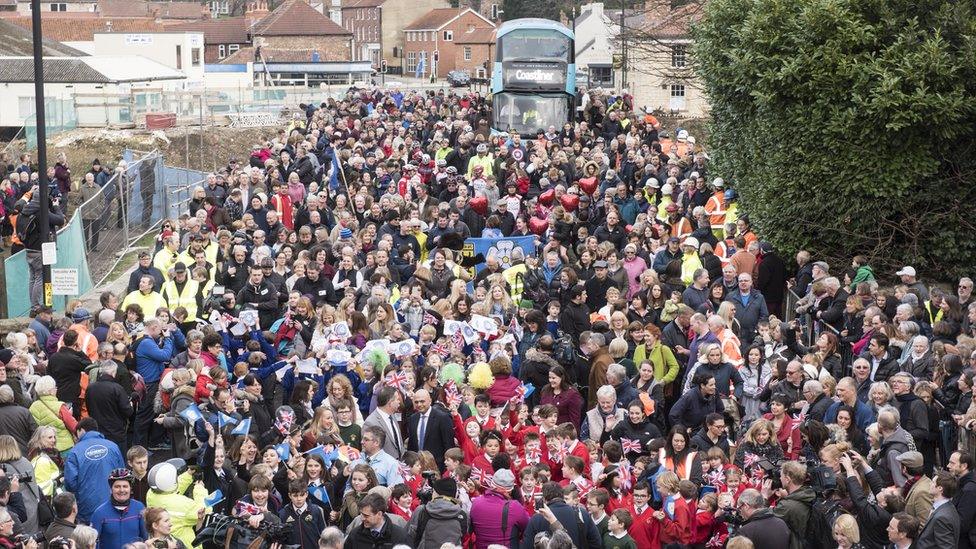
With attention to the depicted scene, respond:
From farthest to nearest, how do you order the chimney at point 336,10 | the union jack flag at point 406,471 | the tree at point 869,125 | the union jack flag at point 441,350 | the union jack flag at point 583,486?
1. the chimney at point 336,10
2. the tree at point 869,125
3. the union jack flag at point 441,350
4. the union jack flag at point 406,471
5. the union jack flag at point 583,486

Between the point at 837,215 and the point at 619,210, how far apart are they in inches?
139

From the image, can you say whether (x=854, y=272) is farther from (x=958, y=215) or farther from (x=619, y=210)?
(x=619, y=210)

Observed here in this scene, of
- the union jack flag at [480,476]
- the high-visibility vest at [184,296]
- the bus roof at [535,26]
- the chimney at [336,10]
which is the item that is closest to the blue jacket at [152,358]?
the high-visibility vest at [184,296]

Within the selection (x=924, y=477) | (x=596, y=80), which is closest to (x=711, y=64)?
(x=924, y=477)

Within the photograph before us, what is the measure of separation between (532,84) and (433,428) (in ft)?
87.4

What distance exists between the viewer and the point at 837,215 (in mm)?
18594

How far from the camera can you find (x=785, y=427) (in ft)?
38.5

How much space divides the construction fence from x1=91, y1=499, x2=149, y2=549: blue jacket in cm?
918

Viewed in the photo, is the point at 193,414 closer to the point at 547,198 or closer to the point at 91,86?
the point at 547,198

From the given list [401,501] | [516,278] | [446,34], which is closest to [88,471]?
[401,501]

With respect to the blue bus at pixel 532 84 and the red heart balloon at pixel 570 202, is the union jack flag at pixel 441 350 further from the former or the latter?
the blue bus at pixel 532 84

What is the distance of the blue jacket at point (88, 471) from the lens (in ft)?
36.8

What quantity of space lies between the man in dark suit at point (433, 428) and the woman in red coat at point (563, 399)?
1.31 metres

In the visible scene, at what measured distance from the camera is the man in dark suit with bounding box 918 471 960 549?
949 cm
